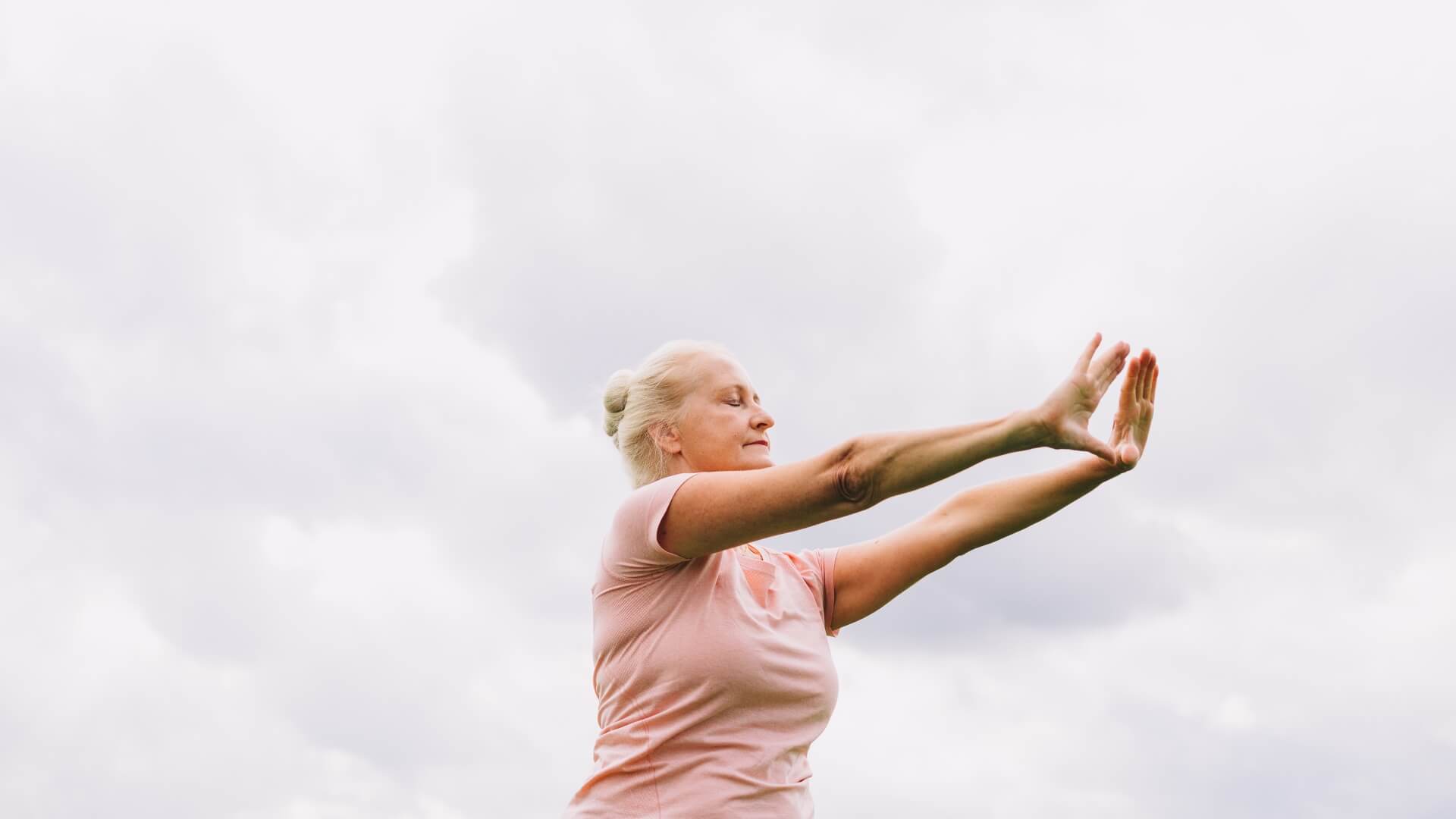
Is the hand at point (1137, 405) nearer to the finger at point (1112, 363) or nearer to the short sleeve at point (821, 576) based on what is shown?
the finger at point (1112, 363)

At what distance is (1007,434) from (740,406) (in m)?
2.10

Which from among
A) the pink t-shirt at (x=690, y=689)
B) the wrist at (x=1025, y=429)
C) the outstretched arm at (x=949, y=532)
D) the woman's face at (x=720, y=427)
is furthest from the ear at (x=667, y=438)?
the wrist at (x=1025, y=429)

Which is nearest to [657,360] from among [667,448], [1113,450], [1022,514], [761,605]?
[667,448]

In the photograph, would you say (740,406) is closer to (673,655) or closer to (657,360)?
(657,360)

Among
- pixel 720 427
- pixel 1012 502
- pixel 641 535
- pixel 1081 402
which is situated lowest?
pixel 1081 402

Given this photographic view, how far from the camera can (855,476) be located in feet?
18.2

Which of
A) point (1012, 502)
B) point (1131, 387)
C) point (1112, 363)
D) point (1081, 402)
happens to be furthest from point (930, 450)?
point (1012, 502)

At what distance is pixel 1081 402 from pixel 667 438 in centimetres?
229

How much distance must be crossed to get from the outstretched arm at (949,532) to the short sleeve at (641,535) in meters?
1.15

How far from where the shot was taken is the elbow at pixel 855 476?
5.53 metres

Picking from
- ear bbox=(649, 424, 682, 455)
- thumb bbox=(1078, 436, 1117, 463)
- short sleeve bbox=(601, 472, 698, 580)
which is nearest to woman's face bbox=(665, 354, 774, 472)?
ear bbox=(649, 424, 682, 455)

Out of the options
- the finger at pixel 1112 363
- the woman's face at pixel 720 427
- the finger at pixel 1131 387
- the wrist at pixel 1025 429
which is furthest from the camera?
the woman's face at pixel 720 427

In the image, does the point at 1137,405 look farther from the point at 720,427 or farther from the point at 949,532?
the point at 720,427

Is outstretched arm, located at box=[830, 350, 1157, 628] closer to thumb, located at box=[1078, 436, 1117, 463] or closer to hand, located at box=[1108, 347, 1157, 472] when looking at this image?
hand, located at box=[1108, 347, 1157, 472]
